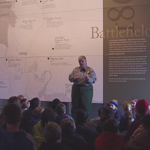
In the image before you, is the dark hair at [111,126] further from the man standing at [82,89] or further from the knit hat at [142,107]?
the man standing at [82,89]

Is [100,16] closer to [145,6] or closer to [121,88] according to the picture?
[145,6]

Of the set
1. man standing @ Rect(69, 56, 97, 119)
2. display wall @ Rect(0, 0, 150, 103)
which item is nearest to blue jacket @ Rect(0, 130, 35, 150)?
man standing @ Rect(69, 56, 97, 119)

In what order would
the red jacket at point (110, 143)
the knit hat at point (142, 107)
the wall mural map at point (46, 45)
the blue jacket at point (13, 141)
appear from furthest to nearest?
the wall mural map at point (46, 45)
the knit hat at point (142, 107)
the red jacket at point (110, 143)
the blue jacket at point (13, 141)

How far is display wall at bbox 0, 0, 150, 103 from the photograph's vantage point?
438cm

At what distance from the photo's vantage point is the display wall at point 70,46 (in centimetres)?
438

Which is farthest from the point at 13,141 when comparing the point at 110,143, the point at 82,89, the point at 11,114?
the point at 82,89

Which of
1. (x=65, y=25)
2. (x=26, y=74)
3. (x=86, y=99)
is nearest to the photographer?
(x=86, y=99)

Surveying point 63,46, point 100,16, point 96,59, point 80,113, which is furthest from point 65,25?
point 80,113

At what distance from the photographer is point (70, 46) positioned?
4.93 metres

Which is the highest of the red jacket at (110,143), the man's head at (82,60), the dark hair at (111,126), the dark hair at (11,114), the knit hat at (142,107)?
the man's head at (82,60)

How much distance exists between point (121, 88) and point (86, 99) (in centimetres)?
132

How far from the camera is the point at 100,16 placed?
4652mm

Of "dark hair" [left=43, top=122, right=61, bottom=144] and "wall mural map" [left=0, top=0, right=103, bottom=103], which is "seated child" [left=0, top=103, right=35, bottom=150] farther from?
"wall mural map" [left=0, top=0, right=103, bottom=103]

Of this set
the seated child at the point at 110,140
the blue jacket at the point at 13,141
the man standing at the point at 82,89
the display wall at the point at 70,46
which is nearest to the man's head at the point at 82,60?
the man standing at the point at 82,89
